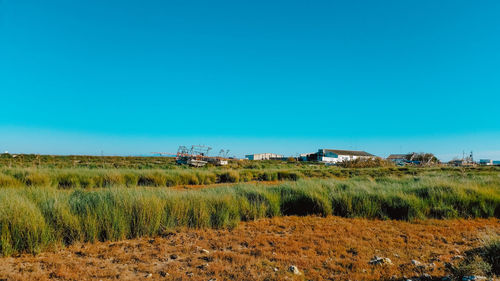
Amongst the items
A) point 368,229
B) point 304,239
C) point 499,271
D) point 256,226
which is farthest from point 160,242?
point 499,271

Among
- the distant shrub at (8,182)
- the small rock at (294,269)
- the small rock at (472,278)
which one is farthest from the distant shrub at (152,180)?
the small rock at (472,278)

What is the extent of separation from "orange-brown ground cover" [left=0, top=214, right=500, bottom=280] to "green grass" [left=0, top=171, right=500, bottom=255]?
1.05 feet

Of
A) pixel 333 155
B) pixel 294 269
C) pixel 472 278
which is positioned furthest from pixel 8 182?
pixel 333 155

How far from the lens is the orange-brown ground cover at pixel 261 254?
339cm

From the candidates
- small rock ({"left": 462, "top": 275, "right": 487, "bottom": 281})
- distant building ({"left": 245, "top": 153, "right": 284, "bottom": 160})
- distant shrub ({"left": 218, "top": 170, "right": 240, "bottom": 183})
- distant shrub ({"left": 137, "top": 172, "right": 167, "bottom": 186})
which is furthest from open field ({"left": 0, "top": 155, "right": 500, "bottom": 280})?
distant building ({"left": 245, "top": 153, "right": 284, "bottom": 160})

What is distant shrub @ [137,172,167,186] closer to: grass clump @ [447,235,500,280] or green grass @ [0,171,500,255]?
green grass @ [0,171,500,255]

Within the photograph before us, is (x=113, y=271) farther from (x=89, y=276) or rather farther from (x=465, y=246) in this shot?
(x=465, y=246)

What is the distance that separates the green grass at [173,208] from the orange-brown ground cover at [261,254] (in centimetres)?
32

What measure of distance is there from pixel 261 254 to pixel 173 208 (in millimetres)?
2356

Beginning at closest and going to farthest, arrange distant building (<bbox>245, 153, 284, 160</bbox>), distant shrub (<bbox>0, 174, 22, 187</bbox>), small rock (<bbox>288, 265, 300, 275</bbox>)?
1. small rock (<bbox>288, 265, 300, 275</bbox>)
2. distant shrub (<bbox>0, 174, 22, 187</bbox>)
3. distant building (<bbox>245, 153, 284, 160</bbox>)

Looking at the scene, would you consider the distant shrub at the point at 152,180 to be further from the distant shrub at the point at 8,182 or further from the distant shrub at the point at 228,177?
the distant shrub at the point at 8,182

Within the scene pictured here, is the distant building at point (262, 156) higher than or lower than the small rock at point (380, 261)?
higher

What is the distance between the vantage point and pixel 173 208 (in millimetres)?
5598

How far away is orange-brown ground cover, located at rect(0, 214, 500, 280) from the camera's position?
3391 mm
